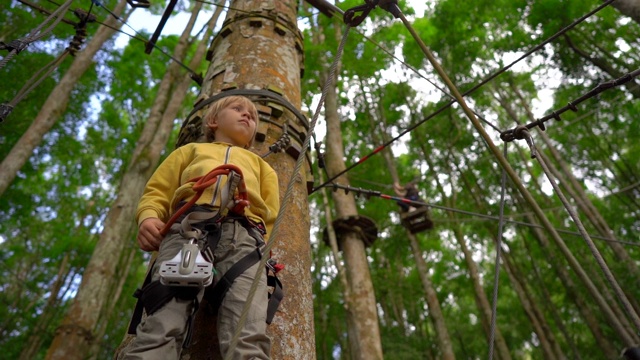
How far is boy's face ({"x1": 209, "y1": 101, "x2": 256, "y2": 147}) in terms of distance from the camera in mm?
1872

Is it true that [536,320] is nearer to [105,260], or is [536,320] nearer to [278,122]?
[105,260]

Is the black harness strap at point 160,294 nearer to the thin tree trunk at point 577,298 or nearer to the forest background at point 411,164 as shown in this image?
the forest background at point 411,164

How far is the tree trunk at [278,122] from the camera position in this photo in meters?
1.42

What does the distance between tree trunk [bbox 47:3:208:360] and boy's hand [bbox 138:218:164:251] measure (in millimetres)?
3869

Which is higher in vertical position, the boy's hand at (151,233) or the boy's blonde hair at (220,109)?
the boy's blonde hair at (220,109)

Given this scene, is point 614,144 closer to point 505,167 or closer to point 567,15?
point 567,15

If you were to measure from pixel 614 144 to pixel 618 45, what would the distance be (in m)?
3.84

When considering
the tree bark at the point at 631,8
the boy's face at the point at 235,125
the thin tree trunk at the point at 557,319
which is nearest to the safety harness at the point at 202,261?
the boy's face at the point at 235,125

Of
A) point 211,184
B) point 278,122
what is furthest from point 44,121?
point 211,184

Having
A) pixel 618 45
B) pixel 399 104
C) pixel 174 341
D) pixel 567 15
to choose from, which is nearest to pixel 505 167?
pixel 174 341

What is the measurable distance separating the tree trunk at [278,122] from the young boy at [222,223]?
142 mm

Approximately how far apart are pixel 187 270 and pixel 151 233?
14.7 inches

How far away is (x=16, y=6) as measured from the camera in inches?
379

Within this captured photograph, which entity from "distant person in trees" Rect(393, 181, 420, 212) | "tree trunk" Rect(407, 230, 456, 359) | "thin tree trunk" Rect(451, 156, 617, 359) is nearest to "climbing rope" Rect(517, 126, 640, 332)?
"tree trunk" Rect(407, 230, 456, 359)
